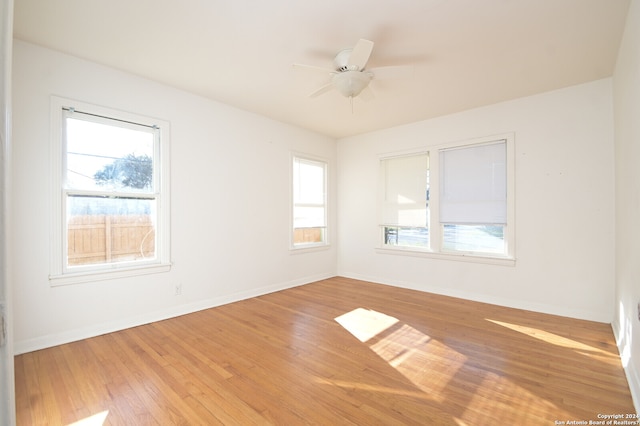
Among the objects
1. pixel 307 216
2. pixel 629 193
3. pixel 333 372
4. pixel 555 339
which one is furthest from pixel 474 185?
pixel 333 372

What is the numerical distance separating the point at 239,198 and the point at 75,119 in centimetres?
195

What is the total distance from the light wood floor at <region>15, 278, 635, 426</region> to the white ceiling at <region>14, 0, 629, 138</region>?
2.71m

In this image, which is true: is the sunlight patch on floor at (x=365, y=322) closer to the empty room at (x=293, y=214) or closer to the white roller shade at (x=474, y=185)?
the empty room at (x=293, y=214)

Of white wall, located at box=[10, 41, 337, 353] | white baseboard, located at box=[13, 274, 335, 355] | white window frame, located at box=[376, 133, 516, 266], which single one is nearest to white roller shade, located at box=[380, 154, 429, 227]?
white window frame, located at box=[376, 133, 516, 266]

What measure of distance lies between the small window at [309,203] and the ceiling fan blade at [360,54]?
2.68m

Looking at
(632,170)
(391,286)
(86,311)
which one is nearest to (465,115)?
(632,170)

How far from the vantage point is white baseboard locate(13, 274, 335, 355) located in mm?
2660

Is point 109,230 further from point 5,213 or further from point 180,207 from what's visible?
point 5,213

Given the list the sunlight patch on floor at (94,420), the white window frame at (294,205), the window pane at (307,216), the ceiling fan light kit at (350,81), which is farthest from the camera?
the window pane at (307,216)

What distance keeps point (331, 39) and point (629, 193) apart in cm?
272

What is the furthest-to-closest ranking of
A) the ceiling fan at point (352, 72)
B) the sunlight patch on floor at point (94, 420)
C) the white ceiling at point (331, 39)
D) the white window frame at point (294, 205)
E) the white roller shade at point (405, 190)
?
the white window frame at point (294, 205)
the white roller shade at point (405, 190)
the ceiling fan at point (352, 72)
the white ceiling at point (331, 39)
the sunlight patch on floor at point (94, 420)

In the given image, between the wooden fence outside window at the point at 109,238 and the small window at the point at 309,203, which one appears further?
the small window at the point at 309,203

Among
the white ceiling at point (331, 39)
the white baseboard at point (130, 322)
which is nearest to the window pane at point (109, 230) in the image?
the white baseboard at point (130, 322)

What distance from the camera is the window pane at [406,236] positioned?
4.84 meters
